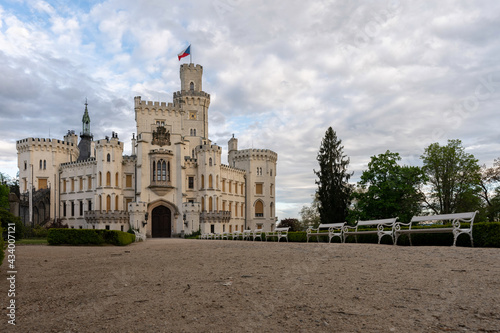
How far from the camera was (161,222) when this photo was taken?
51469mm

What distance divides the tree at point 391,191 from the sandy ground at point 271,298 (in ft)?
97.5

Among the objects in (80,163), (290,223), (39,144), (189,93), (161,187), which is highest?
(189,93)

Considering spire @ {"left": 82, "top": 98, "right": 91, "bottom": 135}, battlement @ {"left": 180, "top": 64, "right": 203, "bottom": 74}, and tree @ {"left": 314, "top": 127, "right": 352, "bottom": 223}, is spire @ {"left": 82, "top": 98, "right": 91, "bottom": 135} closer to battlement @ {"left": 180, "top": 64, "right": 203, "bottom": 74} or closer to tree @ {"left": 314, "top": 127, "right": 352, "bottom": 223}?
battlement @ {"left": 180, "top": 64, "right": 203, "bottom": 74}

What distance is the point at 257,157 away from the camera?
64938 mm

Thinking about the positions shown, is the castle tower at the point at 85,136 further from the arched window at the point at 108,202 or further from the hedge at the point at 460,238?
the hedge at the point at 460,238

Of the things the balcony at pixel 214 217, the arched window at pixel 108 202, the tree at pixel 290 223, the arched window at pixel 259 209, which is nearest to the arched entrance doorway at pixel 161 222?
the balcony at pixel 214 217

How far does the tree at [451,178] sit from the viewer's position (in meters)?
38.3

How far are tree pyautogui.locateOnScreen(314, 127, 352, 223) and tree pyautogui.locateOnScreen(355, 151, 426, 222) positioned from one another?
10.3 ft

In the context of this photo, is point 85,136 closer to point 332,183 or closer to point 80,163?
point 80,163

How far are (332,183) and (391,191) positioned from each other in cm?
698

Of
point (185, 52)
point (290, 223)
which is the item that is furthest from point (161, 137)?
point (290, 223)

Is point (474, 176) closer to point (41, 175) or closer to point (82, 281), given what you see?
point (82, 281)

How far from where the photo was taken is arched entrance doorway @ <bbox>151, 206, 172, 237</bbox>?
168 ft

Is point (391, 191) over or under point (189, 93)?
under
